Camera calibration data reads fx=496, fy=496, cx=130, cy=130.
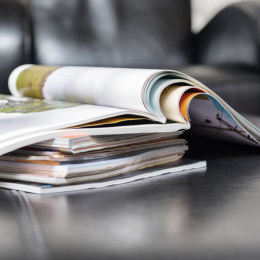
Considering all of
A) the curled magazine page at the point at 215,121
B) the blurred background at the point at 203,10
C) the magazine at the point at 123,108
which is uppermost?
the blurred background at the point at 203,10

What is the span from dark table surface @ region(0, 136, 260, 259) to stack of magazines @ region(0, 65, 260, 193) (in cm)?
4

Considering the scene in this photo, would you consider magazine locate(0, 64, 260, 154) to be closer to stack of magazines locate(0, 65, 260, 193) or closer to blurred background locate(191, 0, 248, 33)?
stack of magazines locate(0, 65, 260, 193)

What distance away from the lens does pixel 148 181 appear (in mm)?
714

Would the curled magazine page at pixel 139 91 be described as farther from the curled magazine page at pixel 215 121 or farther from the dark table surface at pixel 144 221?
the dark table surface at pixel 144 221

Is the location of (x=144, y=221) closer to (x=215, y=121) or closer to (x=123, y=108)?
(x=123, y=108)

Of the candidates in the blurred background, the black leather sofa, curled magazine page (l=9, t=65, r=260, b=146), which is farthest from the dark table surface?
the blurred background

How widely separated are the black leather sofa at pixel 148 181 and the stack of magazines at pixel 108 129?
36 millimetres

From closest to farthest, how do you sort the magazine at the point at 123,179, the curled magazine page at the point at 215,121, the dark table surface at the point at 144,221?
1. the dark table surface at the point at 144,221
2. the magazine at the point at 123,179
3. the curled magazine page at the point at 215,121

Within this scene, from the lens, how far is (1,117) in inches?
30.2

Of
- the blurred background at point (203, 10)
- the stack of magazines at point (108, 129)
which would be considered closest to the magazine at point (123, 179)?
the stack of magazines at point (108, 129)

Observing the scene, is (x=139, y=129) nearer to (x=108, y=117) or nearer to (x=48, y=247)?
(x=108, y=117)

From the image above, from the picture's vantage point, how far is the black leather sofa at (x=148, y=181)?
468 millimetres

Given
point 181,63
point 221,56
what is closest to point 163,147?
point 221,56

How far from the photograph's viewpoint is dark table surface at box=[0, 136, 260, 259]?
449mm
